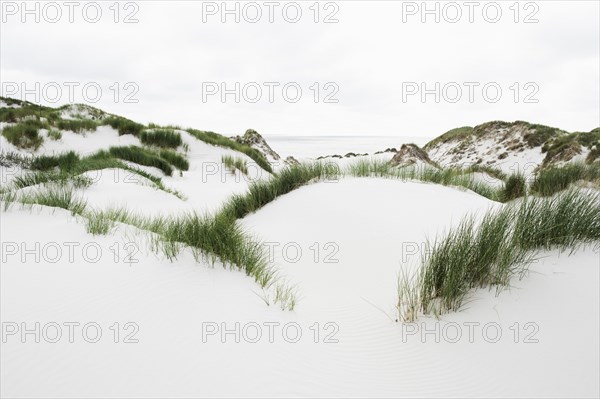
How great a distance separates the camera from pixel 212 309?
2025 millimetres

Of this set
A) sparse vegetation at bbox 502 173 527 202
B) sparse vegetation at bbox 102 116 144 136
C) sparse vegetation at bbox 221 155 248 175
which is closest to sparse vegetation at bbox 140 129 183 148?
sparse vegetation at bbox 102 116 144 136

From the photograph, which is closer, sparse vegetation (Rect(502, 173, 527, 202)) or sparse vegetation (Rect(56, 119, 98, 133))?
sparse vegetation (Rect(502, 173, 527, 202))

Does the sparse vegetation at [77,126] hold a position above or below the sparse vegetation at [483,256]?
above

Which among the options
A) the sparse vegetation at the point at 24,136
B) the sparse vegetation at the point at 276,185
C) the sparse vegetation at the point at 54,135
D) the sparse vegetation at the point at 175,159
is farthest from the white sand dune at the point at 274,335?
the sparse vegetation at the point at 54,135

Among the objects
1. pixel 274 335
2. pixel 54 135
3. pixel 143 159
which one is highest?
pixel 54 135

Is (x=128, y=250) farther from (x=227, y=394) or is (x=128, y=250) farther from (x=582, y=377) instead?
(x=582, y=377)

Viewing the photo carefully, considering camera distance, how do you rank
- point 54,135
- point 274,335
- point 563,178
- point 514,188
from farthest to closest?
point 54,135 < point 514,188 < point 563,178 < point 274,335

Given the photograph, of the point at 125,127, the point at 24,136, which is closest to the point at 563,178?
the point at 125,127

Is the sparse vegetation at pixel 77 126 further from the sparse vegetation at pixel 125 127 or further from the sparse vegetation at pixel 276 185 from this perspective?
the sparse vegetation at pixel 276 185

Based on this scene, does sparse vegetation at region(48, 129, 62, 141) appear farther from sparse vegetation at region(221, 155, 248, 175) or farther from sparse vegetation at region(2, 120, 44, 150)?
sparse vegetation at region(221, 155, 248, 175)

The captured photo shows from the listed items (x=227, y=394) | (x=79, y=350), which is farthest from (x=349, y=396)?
(x=79, y=350)

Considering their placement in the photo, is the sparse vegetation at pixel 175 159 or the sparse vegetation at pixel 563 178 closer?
the sparse vegetation at pixel 563 178

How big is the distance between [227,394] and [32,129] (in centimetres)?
1120

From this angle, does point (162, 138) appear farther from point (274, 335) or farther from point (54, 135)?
point (274, 335)
